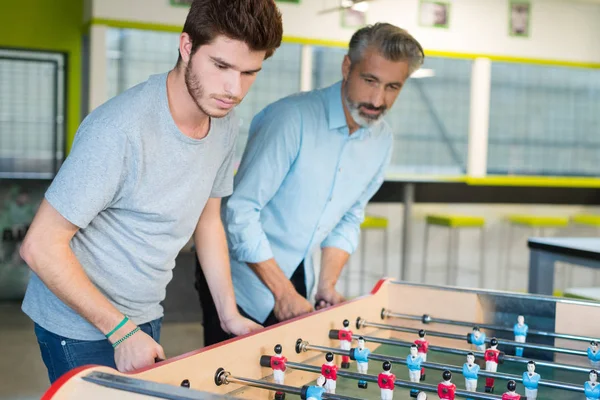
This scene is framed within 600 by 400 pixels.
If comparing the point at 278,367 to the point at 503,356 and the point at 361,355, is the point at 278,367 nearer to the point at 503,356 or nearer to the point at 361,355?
the point at 361,355

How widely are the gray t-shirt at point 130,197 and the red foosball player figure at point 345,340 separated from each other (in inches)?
18.5

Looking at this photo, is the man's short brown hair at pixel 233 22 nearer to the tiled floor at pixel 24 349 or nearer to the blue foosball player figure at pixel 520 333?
the blue foosball player figure at pixel 520 333

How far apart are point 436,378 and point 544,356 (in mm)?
410

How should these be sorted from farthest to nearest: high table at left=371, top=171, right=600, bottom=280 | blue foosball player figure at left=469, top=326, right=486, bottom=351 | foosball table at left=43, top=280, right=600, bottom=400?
high table at left=371, top=171, right=600, bottom=280, blue foosball player figure at left=469, top=326, right=486, bottom=351, foosball table at left=43, top=280, right=600, bottom=400

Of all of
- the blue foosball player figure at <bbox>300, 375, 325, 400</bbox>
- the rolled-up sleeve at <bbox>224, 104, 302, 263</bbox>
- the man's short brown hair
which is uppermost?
the man's short brown hair

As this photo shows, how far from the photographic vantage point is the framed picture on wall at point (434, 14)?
6.85 meters

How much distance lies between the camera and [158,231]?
1.78m

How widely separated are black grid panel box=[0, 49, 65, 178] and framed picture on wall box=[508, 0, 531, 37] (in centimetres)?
412

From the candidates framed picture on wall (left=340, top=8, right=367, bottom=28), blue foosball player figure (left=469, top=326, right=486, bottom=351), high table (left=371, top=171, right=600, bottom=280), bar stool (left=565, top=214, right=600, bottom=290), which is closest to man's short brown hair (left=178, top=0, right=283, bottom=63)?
blue foosball player figure (left=469, top=326, right=486, bottom=351)

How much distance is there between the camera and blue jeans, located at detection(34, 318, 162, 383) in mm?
1769

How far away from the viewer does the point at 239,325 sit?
198cm

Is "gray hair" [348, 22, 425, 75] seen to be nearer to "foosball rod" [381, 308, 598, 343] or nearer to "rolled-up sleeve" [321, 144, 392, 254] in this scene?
"rolled-up sleeve" [321, 144, 392, 254]

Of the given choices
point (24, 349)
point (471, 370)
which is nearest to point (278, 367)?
point (471, 370)

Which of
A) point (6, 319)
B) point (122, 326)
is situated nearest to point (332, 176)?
point (122, 326)
